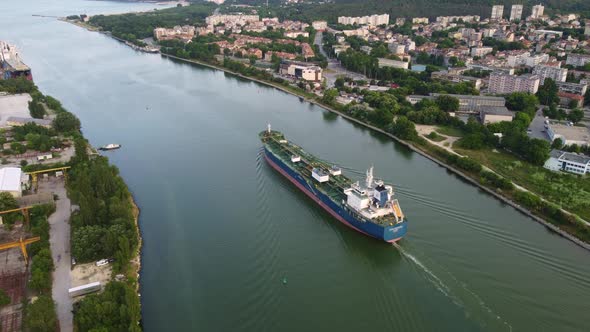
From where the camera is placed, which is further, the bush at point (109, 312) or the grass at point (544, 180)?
the grass at point (544, 180)

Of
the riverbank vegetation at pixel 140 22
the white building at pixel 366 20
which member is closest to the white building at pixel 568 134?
the riverbank vegetation at pixel 140 22

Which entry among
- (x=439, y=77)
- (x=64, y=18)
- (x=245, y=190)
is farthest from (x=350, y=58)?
(x=64, y=18)

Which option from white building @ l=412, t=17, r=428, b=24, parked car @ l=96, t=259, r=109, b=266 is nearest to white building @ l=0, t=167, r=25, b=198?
parked car @ l=96, t=259, r=109, b=266

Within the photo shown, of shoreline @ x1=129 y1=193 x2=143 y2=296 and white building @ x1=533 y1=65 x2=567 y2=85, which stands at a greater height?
white building @ x1=533 y1=65 x2=567 y2=85

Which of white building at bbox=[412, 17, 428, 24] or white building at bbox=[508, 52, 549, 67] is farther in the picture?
white building at bbox=[412, 17, 428, 24]

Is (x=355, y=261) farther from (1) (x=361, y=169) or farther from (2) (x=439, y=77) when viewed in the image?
(2) (x=439, y=77)

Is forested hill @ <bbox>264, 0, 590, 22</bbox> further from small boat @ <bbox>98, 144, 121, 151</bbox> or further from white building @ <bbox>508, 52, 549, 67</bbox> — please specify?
small boat @ <bbox>98, 144, 121, 151</bbox>

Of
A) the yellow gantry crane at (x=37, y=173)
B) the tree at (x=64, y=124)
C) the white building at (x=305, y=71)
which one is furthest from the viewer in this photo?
the white building at (x=305, y=71)

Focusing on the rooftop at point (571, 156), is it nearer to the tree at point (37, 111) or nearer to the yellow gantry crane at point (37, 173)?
the yellow gantry crane at point (37, 173)
